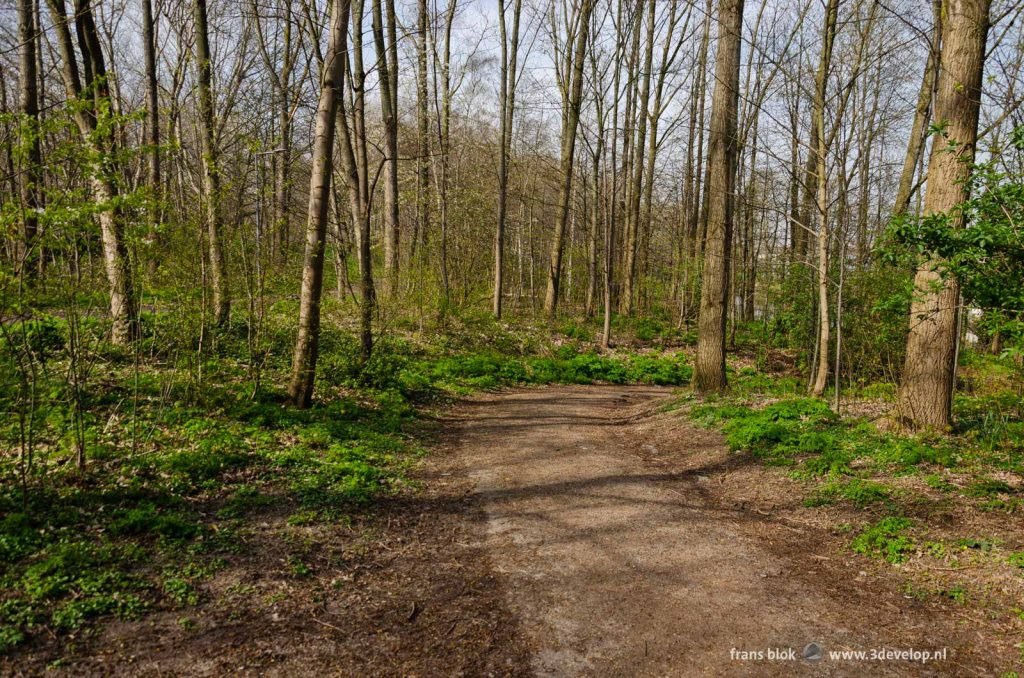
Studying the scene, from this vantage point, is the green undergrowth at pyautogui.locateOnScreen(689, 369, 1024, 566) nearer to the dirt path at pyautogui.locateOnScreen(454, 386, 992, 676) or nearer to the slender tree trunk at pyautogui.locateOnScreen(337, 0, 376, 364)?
the dirt path at pyautogui.locateOnScreen(454, 386, 992, 676)

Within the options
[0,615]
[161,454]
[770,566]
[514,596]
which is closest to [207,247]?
[161,454]

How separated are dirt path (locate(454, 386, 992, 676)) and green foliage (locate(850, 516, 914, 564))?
0.73ft

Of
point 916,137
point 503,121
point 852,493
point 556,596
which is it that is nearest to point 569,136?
point 503,121

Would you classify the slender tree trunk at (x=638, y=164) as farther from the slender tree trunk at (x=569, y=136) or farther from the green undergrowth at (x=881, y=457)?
the green undergrowth at (x=881, y=457)

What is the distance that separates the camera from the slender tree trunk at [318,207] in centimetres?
770

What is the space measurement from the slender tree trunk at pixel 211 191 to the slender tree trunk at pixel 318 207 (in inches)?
40.6

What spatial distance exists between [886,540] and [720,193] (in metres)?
6.52

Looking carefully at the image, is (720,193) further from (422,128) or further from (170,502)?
(422,128)

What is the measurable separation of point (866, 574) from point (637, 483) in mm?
2449

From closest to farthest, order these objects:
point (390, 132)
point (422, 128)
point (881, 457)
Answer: point (881, 457) → point (390, 132) → point (422, 128)

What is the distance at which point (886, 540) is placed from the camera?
180 inches

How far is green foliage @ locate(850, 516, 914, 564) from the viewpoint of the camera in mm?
4453

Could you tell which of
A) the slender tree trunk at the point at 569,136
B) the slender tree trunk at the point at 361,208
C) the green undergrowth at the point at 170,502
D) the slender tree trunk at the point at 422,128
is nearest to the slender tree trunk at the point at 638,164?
the slender tree trunk at the point at 569,136

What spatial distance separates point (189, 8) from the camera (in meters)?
13.3
